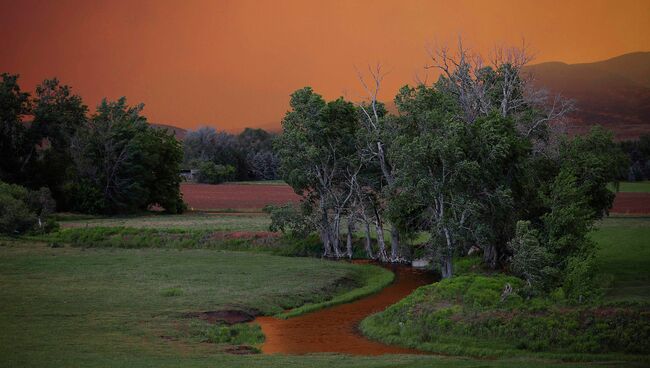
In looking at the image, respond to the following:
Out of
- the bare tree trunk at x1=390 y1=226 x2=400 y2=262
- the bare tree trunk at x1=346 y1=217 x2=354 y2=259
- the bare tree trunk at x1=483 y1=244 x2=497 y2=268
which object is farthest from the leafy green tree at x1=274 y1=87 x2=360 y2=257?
the bare tree trunk at x1=483 y1=244 x2=497 y2=268

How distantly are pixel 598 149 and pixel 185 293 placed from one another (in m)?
32.8

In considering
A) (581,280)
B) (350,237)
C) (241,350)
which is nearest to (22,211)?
(350,237)

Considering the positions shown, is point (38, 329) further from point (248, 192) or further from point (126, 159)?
point (248, 192)

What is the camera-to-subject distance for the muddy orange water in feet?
111

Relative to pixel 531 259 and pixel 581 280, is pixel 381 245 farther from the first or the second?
pixel 581 280

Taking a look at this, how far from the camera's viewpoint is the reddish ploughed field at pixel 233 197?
119625 mm

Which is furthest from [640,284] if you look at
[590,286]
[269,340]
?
[269,340]

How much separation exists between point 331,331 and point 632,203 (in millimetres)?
77485

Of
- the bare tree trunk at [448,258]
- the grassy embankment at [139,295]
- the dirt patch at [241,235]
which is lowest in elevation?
the grassy embankment at [139,295]

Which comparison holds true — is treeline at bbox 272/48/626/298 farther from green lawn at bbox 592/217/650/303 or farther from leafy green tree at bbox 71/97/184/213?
leafy green tree at bbox 71/97/184/213

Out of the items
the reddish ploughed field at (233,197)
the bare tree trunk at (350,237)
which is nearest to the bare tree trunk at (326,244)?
the bare tree trunk at (350,237)

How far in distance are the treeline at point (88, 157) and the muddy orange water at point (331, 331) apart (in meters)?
64.8

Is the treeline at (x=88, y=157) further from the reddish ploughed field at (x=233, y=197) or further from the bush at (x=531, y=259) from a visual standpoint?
the bush at (x=531, y=259)

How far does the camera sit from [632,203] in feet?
340
